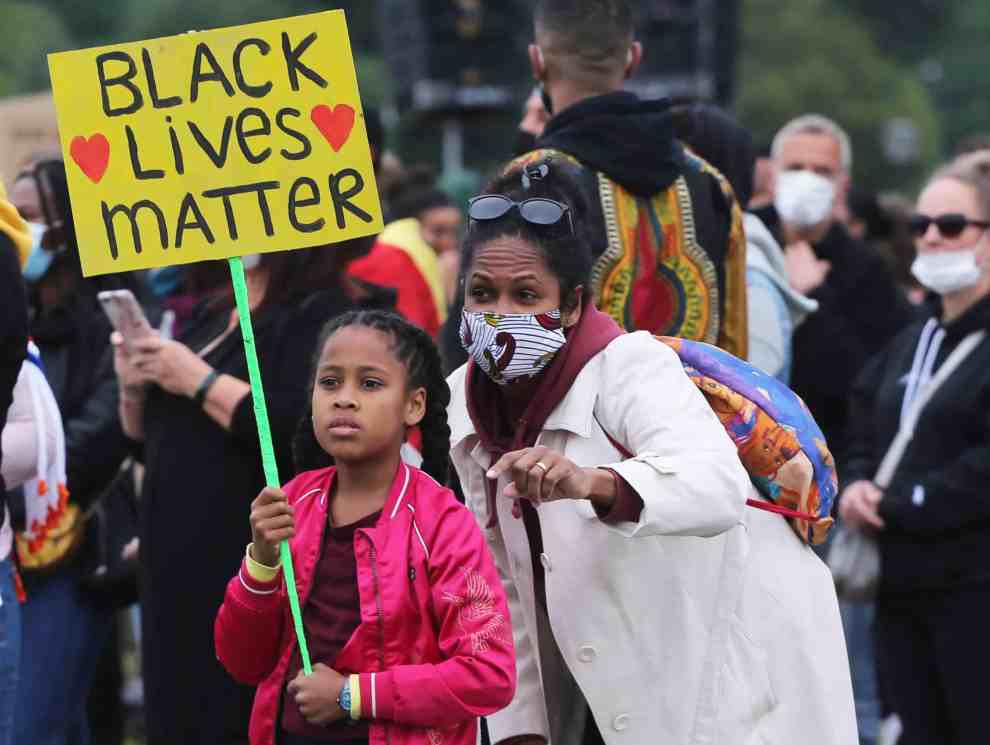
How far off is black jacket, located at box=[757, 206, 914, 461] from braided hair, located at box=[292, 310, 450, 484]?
284 cm

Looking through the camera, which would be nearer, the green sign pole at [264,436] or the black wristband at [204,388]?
the green sign pole at [264,436]

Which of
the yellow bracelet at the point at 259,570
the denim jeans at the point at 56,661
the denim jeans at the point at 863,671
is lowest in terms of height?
the denim jeans at the point at 863,671

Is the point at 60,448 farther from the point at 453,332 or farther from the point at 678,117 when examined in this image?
the point at 678,117

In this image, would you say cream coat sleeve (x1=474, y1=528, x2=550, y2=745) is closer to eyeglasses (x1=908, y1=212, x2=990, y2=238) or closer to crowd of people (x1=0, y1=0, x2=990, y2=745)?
crowd of people (x1=0, y1=0, x2=990, y2=745)

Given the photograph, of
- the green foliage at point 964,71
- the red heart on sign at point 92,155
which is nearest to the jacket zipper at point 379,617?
the red heart on sign at point 92,155

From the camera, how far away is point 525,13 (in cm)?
2661

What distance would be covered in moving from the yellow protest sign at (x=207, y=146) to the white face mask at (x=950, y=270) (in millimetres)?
3088

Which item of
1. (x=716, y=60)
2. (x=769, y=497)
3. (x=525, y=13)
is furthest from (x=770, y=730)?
(x=525, y=13)

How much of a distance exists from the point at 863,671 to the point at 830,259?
75.3 inches

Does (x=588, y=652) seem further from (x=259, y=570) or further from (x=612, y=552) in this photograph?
(x=259, y=570)

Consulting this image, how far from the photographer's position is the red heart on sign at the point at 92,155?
4078mm

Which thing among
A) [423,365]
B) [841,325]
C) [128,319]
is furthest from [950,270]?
[423,365]

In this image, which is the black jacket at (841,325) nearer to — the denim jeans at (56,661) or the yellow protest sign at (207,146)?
the denim jeans at (56,661)

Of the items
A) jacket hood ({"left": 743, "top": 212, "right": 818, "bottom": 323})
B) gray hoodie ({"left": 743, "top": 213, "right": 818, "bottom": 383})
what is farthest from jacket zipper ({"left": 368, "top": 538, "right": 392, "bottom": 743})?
jacket hood ({"left": 743, "top": 212, "right": 818, "bottom": 323})
